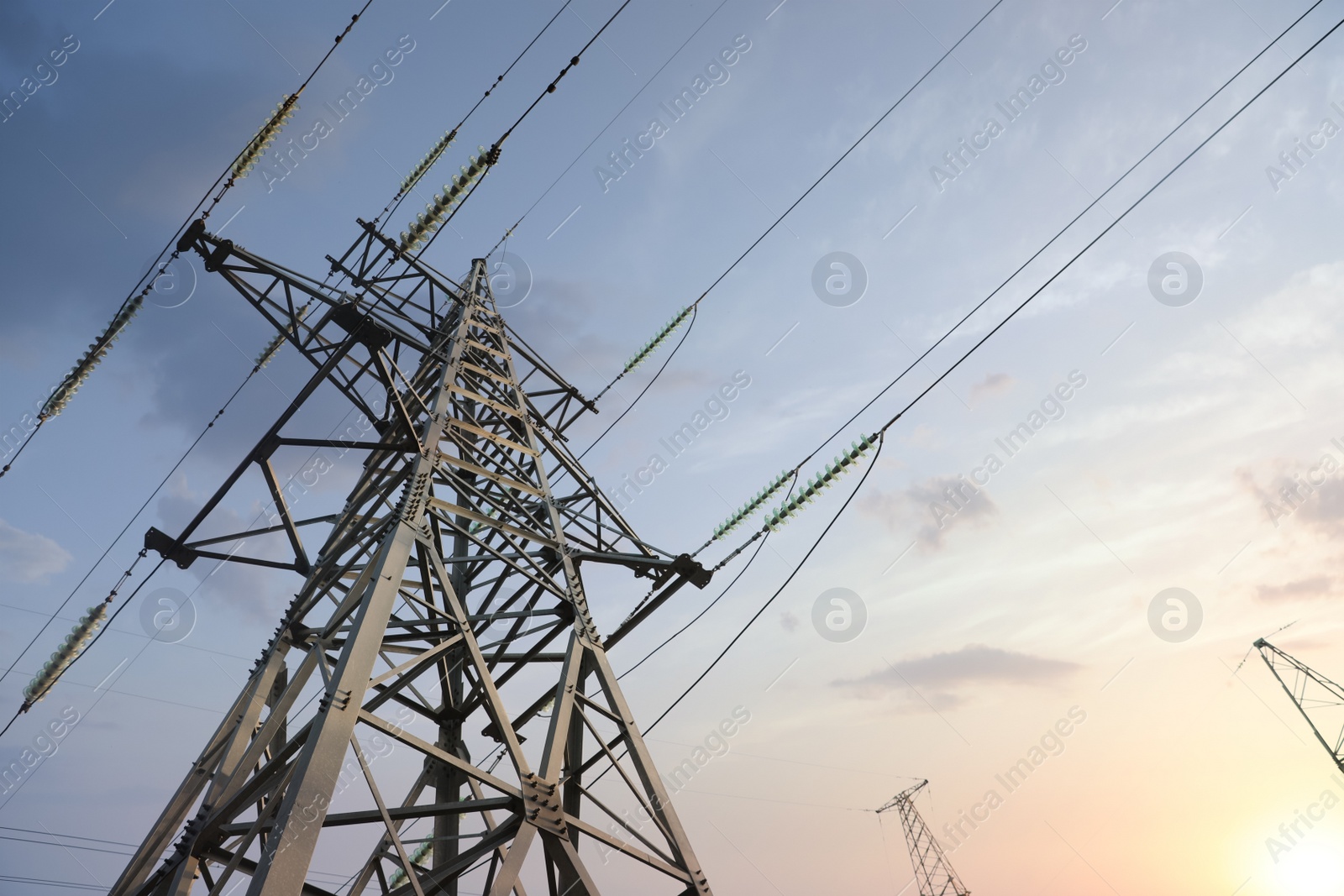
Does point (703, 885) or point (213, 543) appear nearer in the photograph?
point (703, 885)

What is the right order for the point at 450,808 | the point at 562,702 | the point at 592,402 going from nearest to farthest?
the point at 450,808
the point at 562,702
the point at 592,402

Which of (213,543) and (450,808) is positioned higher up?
(213,543)

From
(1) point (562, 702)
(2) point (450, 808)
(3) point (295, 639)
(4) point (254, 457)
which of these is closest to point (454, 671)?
(3) point (295, 639)

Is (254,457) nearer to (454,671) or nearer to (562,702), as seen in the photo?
(454,671)

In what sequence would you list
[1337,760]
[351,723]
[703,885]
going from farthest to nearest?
[1337,760]
[703,885]
[351,723]

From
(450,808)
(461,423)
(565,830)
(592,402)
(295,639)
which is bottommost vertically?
(565,830)

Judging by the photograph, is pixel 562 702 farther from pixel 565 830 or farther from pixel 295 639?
pixel 295 639

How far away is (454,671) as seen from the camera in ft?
29.6

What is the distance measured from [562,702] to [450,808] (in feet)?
→ 4.57

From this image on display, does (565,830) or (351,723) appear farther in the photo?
(565,830)

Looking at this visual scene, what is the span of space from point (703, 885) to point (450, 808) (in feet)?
7.44

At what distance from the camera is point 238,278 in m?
10.1

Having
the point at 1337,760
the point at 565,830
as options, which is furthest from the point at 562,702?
the point at 1337,760

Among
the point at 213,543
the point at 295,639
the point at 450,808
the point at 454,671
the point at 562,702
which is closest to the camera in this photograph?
the point at 450,808
